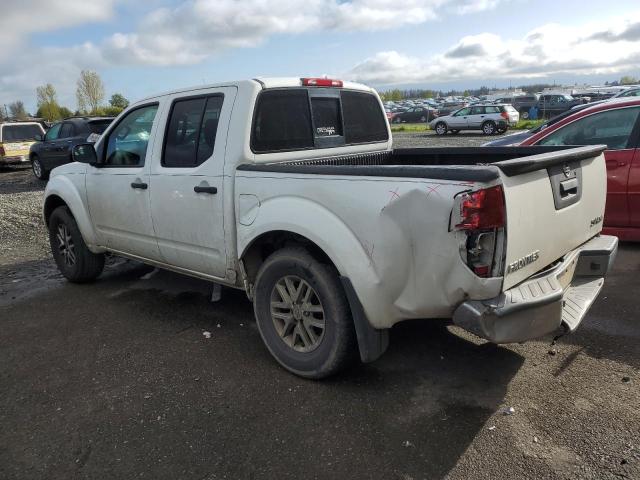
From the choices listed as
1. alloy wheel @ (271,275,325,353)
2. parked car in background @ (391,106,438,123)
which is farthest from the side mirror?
parked car in background @ (391,106,438,123)

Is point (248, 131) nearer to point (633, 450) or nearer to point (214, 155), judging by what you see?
point (214, 155)

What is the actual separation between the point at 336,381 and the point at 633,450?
1663mm

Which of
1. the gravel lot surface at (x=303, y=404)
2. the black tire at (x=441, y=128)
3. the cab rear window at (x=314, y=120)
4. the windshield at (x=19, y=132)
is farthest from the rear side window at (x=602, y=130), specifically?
the black tire at (x=441, y=128)

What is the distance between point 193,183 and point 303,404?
5.96 feet

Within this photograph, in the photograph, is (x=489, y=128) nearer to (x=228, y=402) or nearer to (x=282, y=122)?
(x=282, y=122)

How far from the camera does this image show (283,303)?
3459 mm

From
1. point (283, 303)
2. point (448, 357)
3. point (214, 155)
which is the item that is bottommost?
point (448, 357)

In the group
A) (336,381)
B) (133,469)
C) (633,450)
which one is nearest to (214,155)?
(336,381)

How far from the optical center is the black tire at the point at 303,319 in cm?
310

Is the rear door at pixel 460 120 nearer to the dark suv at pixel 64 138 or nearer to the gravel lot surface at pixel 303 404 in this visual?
the dark suv at pixel 64 138

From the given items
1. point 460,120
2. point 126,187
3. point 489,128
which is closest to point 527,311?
point 126,187

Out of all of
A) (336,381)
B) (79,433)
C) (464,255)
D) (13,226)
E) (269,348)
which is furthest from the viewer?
(13,226)

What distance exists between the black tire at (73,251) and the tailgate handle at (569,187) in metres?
4.60

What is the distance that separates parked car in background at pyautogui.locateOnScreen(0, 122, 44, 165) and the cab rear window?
674 inches
